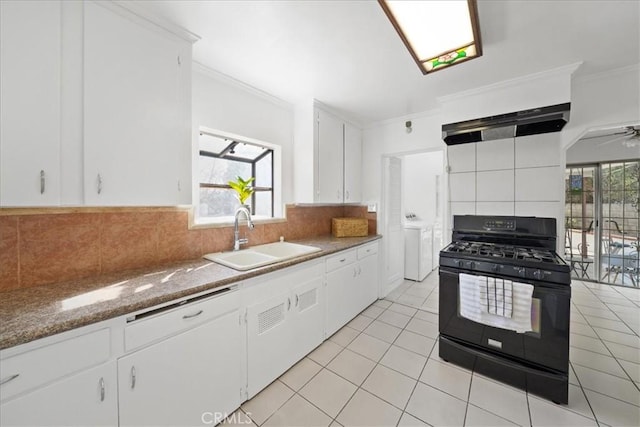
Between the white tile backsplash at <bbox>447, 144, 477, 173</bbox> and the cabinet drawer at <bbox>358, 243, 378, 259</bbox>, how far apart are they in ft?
4.16

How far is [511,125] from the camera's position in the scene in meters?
2.00

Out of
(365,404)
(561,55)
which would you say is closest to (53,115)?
(365,404)

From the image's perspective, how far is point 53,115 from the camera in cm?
113

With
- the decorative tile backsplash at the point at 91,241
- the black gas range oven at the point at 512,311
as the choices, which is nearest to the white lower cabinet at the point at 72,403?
the decorative tile backsplash at the point at 91,241

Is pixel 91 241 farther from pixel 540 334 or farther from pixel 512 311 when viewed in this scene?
pixel 540 334

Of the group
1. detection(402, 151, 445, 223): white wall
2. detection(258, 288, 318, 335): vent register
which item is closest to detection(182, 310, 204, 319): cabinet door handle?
detection(258, 288, 318, 335): vent register

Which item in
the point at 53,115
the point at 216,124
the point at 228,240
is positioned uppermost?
the point at 216,124

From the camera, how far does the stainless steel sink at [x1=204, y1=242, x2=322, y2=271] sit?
5.75 feet

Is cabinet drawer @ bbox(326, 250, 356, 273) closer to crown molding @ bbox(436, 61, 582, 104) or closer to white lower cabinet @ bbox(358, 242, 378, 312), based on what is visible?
white lower cabinet @ bbox(358, 242, 378, 312)

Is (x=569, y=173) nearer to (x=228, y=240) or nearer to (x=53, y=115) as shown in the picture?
(x=228, y=240)

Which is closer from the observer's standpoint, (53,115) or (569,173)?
(53,115)

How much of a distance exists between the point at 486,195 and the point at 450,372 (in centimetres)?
170

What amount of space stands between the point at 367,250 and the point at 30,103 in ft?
9.31

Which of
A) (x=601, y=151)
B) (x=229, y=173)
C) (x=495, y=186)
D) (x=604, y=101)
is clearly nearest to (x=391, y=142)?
(x=495, y=186)
